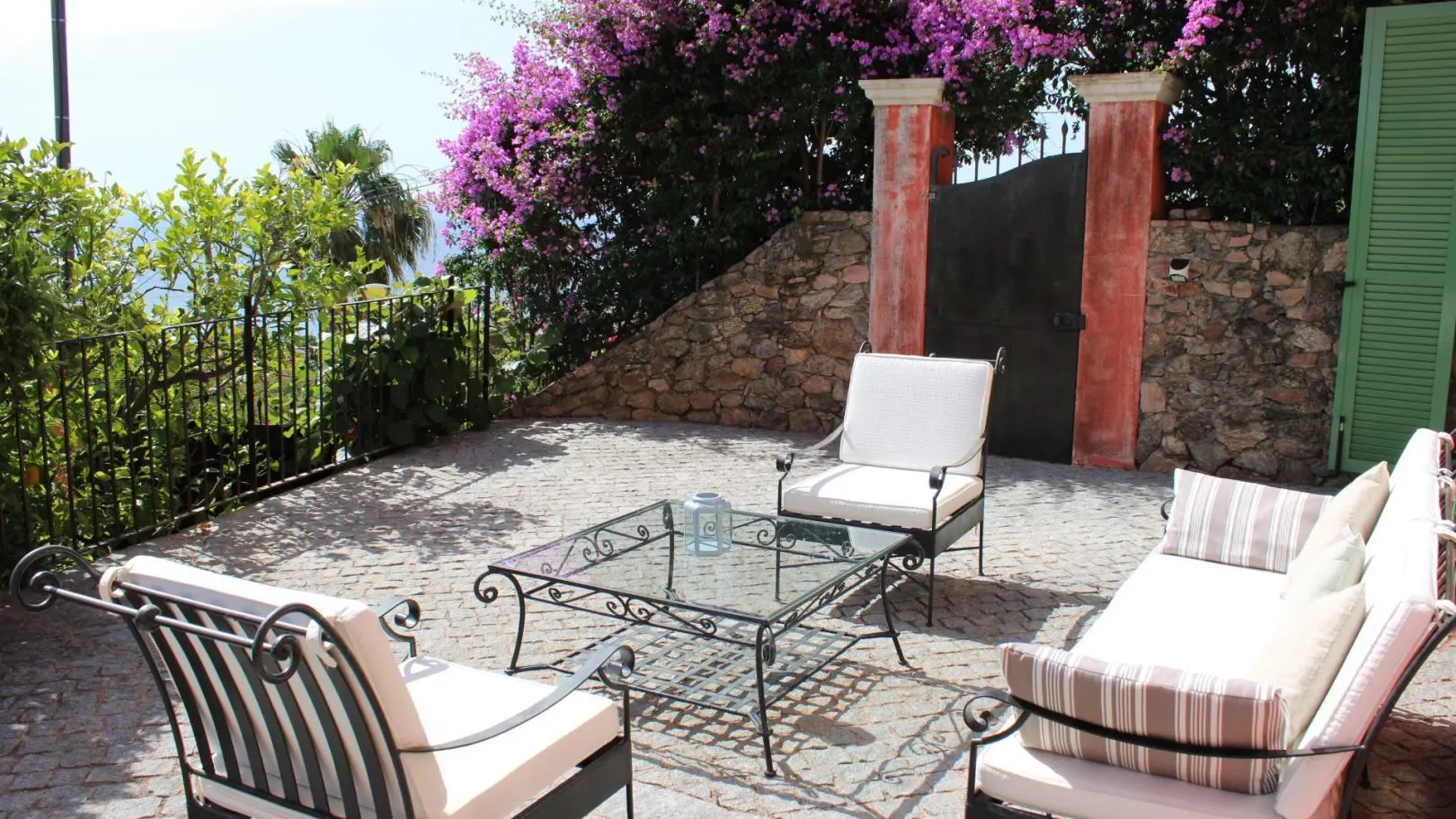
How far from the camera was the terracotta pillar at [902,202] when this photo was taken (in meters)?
8.43

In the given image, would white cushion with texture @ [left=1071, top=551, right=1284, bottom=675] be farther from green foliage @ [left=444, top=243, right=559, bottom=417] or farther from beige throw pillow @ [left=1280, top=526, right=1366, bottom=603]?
green foliage @ [left=444, top=243, right=559, bottom=417]

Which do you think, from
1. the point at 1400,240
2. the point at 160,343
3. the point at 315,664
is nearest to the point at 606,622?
the point at 315,664

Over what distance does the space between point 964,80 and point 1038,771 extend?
6.75 m

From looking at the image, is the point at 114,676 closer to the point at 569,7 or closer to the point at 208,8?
the point at 208,8

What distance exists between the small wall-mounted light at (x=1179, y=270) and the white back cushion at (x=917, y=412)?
2.69m

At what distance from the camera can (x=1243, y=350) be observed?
298 inches

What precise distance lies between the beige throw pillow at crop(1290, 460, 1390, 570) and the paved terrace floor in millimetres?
727

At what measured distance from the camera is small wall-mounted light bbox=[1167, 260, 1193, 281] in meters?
7.60

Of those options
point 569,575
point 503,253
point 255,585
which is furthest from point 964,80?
point 255,585

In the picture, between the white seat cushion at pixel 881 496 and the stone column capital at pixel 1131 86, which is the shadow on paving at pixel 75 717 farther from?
the stone column capital at pixel 1131 86

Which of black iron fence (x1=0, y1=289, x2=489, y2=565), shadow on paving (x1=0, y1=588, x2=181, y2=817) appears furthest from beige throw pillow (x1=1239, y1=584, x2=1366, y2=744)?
black iron fence (x1=0, y1=289, x2=489, y2=565)

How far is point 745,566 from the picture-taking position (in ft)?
14.2

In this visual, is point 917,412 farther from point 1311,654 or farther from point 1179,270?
point 1311,654

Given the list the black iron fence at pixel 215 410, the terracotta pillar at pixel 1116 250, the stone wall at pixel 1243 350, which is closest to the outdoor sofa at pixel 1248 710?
the black iron fence at pixel 215 410
